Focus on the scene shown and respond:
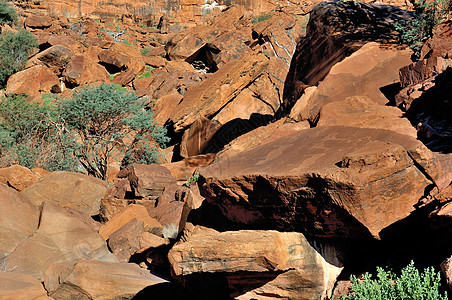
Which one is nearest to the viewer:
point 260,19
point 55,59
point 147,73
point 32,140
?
point 32,140

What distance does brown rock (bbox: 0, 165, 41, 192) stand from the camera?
9.51 metres

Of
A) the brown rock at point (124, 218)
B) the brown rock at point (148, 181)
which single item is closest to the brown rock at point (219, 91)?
the brown rock at point (148, 181)

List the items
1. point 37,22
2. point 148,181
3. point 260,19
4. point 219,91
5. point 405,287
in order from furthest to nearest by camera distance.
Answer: point 260,19
point 37,22
point 219,91
point 148,181
point 405,287

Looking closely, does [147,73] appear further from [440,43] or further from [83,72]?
[440,43]

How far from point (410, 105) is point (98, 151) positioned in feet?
A: 33.5

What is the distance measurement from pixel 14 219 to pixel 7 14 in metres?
26.4

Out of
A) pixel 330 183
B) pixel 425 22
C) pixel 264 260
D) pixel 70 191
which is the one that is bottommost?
pixel 70 191

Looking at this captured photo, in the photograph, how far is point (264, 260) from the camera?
4.34m

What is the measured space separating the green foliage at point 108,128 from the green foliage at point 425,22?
8.22 metres

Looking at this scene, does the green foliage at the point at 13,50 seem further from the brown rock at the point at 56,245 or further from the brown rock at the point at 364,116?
the brown rock at the point at 364,116

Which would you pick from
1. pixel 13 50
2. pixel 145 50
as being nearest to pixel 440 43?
pixel 13 50

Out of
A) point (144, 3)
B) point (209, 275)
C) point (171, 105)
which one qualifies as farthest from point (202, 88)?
point (144, 3)

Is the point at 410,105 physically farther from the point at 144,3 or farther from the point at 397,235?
the point at 144,3

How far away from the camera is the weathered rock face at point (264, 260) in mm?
4367
